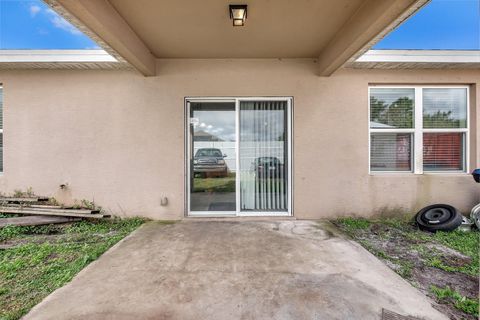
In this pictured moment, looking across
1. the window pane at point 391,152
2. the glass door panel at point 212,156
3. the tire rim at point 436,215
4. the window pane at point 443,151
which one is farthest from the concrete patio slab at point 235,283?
the window pane at point 443,151

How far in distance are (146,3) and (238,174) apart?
9.59 feet

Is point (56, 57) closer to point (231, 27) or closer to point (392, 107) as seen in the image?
point (231, 27)

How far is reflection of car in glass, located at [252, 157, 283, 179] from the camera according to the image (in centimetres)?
443

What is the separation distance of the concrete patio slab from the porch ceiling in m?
3.03

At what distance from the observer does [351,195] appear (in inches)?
169

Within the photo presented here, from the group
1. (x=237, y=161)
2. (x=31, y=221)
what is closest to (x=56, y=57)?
(x=31, y=221)

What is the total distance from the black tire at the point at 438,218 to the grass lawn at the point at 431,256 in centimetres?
11

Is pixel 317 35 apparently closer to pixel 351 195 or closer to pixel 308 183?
pixel 308 183

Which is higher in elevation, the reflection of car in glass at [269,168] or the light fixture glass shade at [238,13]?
the light fixture glass shade at [238,13]

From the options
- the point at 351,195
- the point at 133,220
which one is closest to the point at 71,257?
the point at 133,220

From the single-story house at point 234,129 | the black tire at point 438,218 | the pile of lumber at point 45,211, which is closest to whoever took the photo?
the black tire at point 438,218

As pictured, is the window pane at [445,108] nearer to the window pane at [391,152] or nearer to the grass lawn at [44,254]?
the window pane at [391,152]

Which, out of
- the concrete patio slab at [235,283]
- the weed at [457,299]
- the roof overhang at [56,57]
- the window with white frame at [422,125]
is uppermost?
the roof overhang at [56,57]

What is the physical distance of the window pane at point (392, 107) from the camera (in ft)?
14.3
